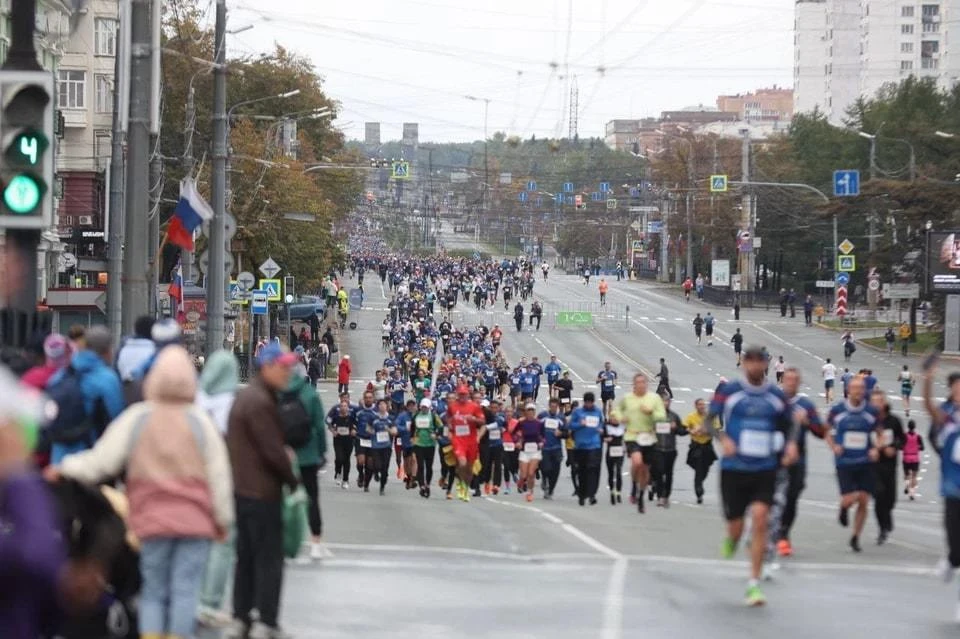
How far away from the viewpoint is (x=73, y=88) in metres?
81.9

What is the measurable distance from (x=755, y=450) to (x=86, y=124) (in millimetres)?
71353

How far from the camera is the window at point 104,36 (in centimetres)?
8256

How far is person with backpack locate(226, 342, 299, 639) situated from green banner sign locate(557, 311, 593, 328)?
84.0 meters

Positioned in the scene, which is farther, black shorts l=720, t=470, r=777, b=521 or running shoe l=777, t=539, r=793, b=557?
running shoe l=777, t=539, r=793, b=557

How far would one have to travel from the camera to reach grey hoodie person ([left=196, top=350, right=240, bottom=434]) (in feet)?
37.9

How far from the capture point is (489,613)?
1258 centimetres

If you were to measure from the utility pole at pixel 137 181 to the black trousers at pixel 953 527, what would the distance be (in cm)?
1077

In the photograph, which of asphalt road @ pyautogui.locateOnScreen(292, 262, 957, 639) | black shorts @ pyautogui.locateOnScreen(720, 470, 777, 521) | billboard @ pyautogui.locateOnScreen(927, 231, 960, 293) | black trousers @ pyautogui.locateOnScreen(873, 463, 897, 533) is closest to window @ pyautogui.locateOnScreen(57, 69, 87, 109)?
billboard @ pyautogui.locateOnScreen(927, 231, 960, 293)

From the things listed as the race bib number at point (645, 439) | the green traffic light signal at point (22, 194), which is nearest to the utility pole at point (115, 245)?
the race bib number at point (645, 439)

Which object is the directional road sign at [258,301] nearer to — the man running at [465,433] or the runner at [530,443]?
the man running at [465,433]

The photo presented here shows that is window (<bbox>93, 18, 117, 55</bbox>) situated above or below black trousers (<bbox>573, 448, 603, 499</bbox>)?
above

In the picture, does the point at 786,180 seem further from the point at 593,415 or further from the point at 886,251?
the point at 593,415

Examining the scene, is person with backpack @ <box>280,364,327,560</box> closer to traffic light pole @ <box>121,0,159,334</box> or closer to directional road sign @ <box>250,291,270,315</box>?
traffic light pole @ <box>121,0,159,334</box>

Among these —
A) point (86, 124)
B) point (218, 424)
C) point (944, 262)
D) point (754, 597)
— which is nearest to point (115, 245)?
point (754, 597)
